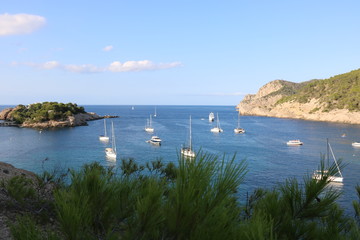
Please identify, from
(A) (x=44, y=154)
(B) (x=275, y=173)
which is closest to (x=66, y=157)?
(A) (x=44, y=154)

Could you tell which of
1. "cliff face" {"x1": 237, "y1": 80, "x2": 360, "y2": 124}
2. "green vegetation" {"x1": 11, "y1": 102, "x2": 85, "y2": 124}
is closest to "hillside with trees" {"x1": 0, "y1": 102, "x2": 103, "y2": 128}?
"green vegetation" {"x1": 11, "y1": 102, "x2": 85, "y2": 124}

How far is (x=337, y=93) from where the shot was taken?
334ft

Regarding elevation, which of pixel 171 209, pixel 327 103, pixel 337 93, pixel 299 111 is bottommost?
→ pixel 299 111

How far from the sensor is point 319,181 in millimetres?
4750

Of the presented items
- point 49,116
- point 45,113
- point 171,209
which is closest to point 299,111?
point 49,116

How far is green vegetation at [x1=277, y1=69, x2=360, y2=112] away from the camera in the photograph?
9338cm

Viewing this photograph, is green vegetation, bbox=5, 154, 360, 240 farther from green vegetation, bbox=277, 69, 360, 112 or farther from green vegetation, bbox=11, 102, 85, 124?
green vegetation, bbox=277, 69, 360, 112

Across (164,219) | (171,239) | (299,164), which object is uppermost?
(164,219)

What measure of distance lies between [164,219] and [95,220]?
135 cm

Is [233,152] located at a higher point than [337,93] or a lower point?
lower

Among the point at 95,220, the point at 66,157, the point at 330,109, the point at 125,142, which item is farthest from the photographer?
the point at 330,109

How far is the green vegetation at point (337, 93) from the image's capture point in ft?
306

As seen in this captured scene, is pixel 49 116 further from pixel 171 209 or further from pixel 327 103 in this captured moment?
pixel 327 103

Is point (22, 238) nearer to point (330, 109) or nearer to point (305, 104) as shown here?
point (330, 109)
